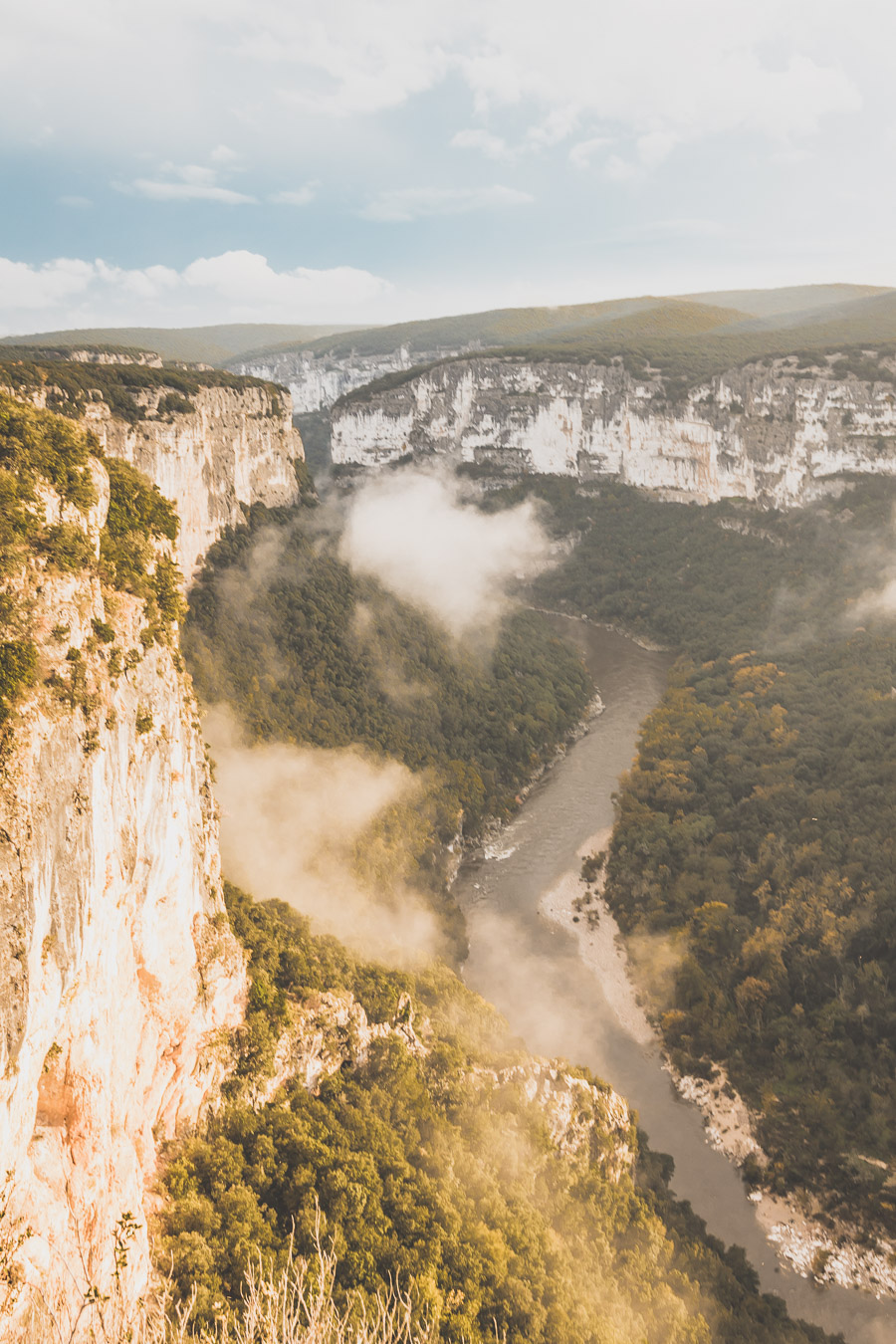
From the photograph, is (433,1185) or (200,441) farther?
(200,441)

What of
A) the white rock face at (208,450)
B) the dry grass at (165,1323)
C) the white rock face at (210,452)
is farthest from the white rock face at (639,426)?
the dry grass at (165,1323)

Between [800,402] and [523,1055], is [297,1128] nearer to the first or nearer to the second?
[523,1055]

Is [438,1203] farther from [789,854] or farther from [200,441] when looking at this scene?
[200,441]

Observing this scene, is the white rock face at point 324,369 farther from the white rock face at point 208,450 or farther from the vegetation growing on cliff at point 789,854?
Answer: the vegetation growing on cliff at point 789,854

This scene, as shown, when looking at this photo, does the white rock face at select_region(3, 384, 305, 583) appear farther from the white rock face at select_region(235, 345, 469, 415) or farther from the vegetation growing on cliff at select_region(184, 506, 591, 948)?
the white rock face at select_region(235, 345, 469, 415)

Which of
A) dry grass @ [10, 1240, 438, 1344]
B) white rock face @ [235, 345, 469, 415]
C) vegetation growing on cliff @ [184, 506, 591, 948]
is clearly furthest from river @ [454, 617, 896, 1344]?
white rock face @ [235, 345, 469, 415]

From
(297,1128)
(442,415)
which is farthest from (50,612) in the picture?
(442,415)

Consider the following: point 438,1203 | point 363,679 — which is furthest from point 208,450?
point 438,1203
